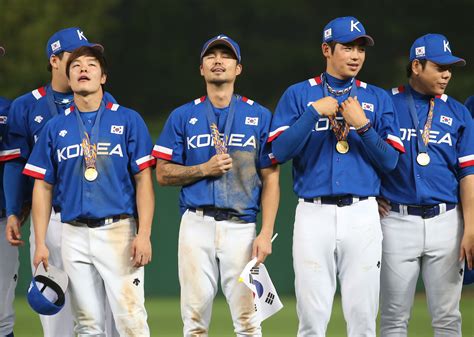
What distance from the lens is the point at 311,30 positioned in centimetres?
1142

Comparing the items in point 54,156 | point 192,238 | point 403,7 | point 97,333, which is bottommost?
point 97,333

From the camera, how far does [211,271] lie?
6.27 m

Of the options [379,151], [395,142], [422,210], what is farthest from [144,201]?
[422,210]

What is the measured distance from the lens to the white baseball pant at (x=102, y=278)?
243 inches

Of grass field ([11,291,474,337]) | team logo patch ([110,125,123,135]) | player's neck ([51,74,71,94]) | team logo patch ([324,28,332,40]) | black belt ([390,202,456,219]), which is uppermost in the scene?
team logo patch ([324,28,332,40])

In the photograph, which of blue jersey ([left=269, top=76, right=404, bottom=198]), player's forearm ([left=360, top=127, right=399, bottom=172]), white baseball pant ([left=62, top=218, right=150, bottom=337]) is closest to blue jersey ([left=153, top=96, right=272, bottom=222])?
blue jersey ([left=269, top=76, right=404, bottom=198])

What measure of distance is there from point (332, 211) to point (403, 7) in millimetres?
5816

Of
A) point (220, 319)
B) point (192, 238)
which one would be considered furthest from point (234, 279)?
point (220, 319)

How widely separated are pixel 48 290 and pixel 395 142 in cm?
219

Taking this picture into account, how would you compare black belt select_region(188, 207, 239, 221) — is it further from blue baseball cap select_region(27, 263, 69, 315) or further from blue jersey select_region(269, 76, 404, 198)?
blue baseball cap select_region(27, 263, 69, 315)

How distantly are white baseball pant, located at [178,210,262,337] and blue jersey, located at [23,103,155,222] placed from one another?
44 centimetres

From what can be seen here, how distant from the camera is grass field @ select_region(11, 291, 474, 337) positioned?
9.08 m

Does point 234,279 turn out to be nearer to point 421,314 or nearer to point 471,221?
point 471,221

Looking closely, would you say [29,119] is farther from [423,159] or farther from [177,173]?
[423,159]
